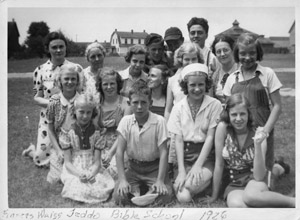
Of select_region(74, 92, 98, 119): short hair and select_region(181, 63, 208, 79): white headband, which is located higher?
select_region(181, 63, 208, 79): white headband

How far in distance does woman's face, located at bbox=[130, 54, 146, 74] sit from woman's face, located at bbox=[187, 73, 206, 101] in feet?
1.19

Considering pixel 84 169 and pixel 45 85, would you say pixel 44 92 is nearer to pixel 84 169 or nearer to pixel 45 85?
pixel 45 85

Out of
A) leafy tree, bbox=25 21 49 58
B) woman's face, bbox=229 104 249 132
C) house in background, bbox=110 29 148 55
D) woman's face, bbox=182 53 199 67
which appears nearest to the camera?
woman's face, bbox=229 104 249 132

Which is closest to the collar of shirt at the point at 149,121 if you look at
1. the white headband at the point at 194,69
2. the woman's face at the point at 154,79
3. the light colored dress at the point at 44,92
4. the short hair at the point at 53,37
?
the woman's face at the point at 154,79

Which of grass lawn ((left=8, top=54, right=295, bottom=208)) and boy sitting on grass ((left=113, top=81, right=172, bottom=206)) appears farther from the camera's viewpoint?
grass lawn ((left=8, top=54, right=295, bottom=208))

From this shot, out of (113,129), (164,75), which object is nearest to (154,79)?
(164,75)

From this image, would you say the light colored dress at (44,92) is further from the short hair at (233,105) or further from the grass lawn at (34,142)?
the short hair at (233,105)

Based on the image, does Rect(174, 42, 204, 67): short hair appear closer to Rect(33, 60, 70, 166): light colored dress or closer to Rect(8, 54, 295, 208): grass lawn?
Rect(8, 54, 295, 208): grass lawn

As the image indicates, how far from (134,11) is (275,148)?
4.28 ft

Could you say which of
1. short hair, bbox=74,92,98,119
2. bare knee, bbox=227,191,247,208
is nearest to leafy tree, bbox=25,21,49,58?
short hair, bbox=74,92,98,119

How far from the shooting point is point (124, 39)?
266 cm

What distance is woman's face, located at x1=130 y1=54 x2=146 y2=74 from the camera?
2604 millimetres

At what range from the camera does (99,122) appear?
102 inches

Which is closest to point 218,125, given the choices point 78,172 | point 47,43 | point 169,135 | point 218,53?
point 169,135
